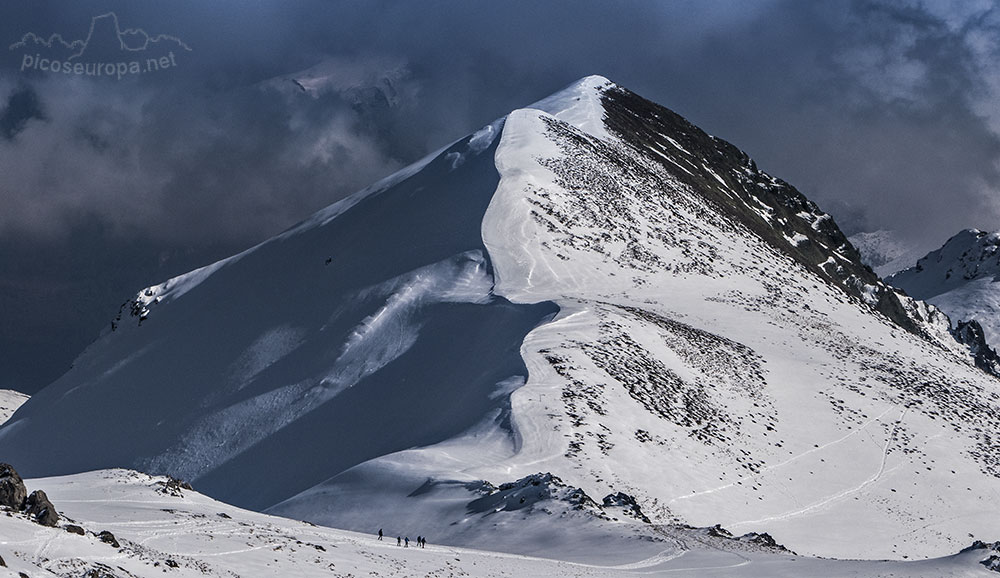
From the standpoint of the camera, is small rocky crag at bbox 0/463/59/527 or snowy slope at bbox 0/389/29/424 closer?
small rocky crag at bbox 0/463/59/527

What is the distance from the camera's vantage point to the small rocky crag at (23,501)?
25703 mm

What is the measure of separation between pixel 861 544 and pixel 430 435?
16.7 m

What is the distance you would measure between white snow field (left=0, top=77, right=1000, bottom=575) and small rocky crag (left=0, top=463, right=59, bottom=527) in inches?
410

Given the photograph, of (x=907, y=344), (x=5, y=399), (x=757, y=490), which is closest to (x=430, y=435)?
(x=757, y=490)

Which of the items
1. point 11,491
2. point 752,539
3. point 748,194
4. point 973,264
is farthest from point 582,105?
point 973,264

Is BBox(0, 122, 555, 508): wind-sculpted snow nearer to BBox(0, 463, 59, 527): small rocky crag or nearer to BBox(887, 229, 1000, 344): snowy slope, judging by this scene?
BBox(0, 463, 59, 527): small rocky crag

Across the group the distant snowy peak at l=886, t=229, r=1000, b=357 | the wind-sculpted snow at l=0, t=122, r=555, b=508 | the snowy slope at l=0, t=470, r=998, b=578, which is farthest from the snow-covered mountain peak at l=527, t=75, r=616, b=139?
the distant snowy peak at l=886, t=229, r=1000, b=357

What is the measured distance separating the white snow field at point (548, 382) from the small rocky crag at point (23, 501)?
34.2ft

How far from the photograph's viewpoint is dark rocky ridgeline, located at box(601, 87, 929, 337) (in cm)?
9025

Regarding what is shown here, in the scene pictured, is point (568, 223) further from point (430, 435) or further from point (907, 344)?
point (430, 435)

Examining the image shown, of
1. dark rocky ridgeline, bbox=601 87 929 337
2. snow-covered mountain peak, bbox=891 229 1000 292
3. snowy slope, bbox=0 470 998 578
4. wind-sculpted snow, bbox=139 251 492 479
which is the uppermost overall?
snow-covered mountain peak, bbox=891 229 1000 292

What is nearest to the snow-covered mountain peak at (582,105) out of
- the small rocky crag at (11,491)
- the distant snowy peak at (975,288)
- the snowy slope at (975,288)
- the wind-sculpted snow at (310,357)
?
the wind-sculpted snow at (310,357)

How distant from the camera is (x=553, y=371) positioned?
4950 cm

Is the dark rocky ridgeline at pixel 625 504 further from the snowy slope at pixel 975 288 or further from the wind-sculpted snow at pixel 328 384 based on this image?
the snowy slope at pixel 975 288
